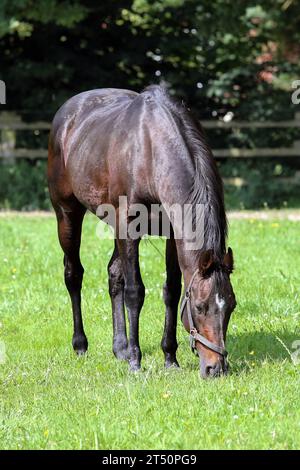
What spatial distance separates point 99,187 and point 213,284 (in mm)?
1597

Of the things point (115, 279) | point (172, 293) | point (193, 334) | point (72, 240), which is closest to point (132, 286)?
point (172, 293)

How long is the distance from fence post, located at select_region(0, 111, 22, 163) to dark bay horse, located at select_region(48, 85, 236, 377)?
1003 cm

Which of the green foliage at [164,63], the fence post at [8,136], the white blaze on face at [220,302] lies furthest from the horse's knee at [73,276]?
the fence post at [8,136]

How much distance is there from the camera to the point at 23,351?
6434 millimetres

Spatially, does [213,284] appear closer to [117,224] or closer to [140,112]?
[117,224]

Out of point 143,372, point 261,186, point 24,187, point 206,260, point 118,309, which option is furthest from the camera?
point 261,186

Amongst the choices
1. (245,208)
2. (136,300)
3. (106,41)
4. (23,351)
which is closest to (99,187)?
(136,300)

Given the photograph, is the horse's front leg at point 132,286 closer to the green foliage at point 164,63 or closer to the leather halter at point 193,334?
the leather halter at point 193,334

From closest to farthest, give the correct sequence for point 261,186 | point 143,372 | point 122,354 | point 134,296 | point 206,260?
1. point 206,260
2. point 143,372
3. point 134,296
4. point 122,354
5. point 261,186

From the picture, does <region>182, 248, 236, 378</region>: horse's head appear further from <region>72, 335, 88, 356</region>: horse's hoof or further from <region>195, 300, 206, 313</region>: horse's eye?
<region>72, 335, 88, 356</region>: horse's hoof

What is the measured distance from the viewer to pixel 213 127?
1712 cm

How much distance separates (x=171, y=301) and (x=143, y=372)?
0.63m

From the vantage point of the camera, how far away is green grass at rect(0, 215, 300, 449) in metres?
4.11

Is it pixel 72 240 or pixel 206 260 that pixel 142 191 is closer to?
pixel 206 260
